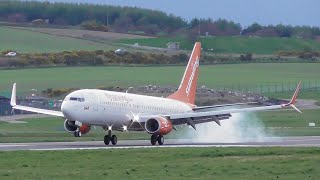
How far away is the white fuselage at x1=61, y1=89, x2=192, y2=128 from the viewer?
63781 millimetres

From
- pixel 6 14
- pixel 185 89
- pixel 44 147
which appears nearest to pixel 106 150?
pixel 44 147

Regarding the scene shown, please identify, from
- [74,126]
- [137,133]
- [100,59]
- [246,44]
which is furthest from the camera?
[246,44]

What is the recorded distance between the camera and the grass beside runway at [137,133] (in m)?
73.6

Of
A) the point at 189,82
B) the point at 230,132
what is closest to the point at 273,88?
the point at 230,132

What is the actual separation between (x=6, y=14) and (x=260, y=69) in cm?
5896

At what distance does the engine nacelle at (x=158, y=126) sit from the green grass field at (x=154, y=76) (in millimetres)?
48448

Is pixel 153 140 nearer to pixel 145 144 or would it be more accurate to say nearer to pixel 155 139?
pixel 155 139

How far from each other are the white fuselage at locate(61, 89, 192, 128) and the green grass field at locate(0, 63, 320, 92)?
46.7 meters

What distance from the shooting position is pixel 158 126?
6581 cm

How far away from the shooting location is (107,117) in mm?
65000

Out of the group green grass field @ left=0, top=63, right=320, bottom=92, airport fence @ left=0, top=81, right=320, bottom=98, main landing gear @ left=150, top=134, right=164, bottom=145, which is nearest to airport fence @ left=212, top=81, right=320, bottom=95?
airport fence @ left=0, top=81, right=320, bottom=98

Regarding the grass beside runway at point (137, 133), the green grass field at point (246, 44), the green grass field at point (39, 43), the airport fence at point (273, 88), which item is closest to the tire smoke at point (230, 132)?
the grass beside runway at point (137, 133)

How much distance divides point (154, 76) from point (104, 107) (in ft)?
224

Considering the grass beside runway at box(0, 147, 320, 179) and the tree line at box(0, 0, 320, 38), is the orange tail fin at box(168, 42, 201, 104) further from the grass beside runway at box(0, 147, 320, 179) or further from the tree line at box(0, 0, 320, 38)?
the tree line at box(0, 0, 320, 38)
